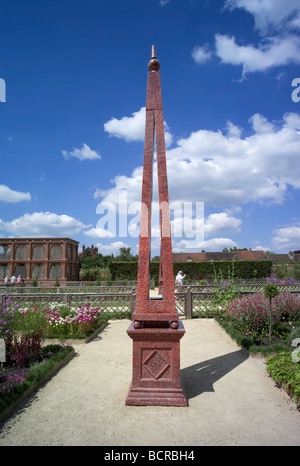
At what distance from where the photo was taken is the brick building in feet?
92.1

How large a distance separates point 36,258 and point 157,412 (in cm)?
2714

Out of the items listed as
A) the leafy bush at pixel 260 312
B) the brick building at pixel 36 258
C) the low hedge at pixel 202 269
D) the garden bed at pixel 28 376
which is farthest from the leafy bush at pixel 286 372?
the brick building at pixel 36 258

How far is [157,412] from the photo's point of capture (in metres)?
3.73

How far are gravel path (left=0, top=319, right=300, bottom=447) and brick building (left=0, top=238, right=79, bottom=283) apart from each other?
23354 mm

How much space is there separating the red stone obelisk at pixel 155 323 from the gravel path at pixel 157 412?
9.3 inches

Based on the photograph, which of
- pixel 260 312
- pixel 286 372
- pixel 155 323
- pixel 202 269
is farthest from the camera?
pixel 202 269

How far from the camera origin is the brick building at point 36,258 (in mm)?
28078

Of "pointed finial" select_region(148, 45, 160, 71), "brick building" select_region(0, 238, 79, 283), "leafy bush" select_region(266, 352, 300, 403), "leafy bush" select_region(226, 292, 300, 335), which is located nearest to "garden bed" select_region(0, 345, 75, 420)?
"leafy bush" select_region(266, 352, 300, 403)

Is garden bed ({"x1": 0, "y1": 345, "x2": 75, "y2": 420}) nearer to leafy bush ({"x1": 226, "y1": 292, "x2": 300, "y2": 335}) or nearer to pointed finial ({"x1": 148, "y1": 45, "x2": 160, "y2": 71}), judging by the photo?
leafy bush ({"x1": 226, "y1": 292, "x2": 300, "y2": 335})

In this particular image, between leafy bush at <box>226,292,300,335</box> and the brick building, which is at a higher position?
the brick building

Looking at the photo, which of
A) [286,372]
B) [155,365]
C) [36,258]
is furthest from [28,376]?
[36,258]

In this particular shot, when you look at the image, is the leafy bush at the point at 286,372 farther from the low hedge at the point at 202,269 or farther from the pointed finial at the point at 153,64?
the low hedge at the point at 202,269

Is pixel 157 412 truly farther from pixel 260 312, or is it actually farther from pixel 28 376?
pixel 260 312

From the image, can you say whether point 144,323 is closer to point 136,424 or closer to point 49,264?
point 136,424
